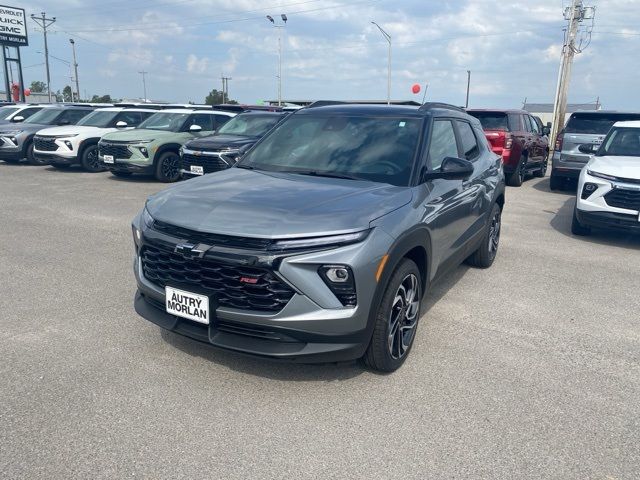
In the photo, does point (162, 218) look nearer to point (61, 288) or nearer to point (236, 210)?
point (236, 210)

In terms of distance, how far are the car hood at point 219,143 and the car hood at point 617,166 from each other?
253 inches

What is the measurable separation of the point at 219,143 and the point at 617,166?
23.6 ft

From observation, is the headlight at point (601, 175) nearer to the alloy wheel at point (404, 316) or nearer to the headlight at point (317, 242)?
the alloy wheel at point (404, 316)

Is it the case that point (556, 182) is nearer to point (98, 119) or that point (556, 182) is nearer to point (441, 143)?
point (441, 143)

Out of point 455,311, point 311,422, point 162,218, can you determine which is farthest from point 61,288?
point 455,311

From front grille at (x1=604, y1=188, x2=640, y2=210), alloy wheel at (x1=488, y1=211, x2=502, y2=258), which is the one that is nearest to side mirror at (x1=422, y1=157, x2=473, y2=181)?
alloy wheel at (x1=488, y1=211, x2=502, y2=258)

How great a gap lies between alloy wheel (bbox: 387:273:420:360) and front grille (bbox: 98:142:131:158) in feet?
32.5

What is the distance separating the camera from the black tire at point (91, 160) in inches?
537

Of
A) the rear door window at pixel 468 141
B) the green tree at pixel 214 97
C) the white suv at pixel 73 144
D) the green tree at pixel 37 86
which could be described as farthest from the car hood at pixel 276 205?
the green tree at pixel 37 86

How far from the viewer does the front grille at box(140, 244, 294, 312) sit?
2.94 m

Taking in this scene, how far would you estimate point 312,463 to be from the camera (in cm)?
263

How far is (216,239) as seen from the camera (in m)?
3.02

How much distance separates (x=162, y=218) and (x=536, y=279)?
168 inches

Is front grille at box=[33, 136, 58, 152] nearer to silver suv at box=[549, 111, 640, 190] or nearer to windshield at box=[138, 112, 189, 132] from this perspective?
windshield at box=[138, 112, 189, 132]
